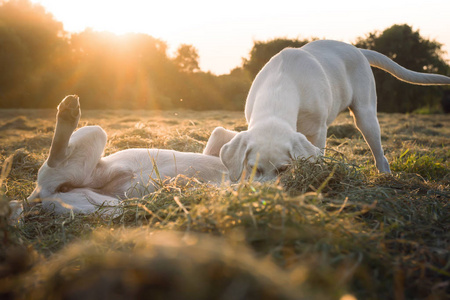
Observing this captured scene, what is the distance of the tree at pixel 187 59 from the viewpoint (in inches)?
1056

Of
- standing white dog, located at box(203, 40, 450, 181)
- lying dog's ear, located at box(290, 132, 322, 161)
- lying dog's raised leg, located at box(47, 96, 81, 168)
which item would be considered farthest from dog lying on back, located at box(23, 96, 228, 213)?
lying dog's ear, located at box(290, 132, 322, 161)

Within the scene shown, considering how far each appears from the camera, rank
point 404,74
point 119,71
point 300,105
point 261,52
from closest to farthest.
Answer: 1. point 300,105
2. point 404,74
3. point 261,52
4. point 119,71

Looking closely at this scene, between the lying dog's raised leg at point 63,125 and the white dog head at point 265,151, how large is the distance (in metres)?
1.24

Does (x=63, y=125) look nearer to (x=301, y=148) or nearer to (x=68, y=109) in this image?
(x=68, y=109)

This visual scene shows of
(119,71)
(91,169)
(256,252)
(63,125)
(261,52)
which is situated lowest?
(91,169)

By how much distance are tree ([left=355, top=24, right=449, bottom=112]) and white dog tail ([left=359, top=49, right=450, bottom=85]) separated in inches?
760

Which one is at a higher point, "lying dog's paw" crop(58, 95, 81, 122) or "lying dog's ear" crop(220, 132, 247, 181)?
"lying dog's paw" crop(58, 95, 81, 122)

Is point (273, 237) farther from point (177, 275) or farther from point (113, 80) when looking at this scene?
point (113, 80)

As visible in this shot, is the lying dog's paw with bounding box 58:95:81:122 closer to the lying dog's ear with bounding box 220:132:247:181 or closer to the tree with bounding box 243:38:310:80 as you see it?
the lying dog's ear with bounding box 220:132:247:181

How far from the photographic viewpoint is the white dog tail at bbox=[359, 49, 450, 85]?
13.5ft

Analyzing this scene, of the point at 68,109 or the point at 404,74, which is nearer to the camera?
the point at 68,109

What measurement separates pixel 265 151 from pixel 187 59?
26221 mm

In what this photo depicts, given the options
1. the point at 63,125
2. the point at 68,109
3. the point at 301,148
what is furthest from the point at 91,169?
the point at 301,148

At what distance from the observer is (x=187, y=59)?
2750 cm
